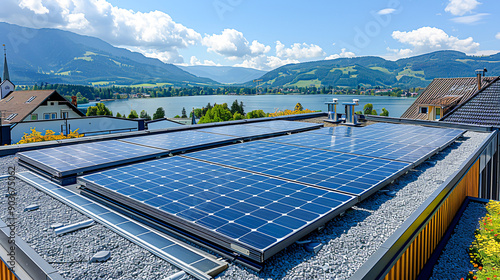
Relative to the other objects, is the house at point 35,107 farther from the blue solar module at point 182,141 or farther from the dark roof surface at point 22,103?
the blue solar module at point 182,141

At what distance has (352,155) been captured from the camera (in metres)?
12.0

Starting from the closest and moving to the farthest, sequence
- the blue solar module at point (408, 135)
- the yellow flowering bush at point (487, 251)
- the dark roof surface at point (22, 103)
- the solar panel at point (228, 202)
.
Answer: the solar panel at point (228, 202) → the yellow flowering bush at point (487, 251) → the blue solar module at point (408, 135) → the dark roof surface at point (22, 103)

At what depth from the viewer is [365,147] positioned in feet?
44.7

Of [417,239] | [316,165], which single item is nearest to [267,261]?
[417,239]

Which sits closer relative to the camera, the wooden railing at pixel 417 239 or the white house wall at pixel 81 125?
the wooden railing at pixel 417 239

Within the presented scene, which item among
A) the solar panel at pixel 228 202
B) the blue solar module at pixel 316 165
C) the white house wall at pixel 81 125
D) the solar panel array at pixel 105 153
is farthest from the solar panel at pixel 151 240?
the white house wall at pixel 81 125

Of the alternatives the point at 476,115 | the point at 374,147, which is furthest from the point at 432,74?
the point at 374,147

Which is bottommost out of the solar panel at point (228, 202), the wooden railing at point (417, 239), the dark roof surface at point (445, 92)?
the wooden railing at point (417, 239)

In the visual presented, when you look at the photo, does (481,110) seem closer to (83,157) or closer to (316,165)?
(316,165)

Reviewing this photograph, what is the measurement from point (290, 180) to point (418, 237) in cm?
328

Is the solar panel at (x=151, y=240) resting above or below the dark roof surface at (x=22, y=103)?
below

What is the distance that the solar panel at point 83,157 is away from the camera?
416 inches

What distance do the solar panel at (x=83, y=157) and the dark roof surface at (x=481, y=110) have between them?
23.8 m

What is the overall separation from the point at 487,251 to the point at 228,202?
249 inches
